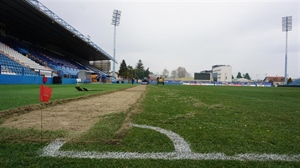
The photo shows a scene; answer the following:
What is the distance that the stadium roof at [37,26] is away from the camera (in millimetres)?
24559

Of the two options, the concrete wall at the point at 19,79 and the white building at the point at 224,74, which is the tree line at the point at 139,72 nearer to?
the white building at the point at 224,74

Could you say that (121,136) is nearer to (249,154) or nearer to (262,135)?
(249,154)

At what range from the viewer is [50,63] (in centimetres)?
3634

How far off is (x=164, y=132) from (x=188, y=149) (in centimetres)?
82

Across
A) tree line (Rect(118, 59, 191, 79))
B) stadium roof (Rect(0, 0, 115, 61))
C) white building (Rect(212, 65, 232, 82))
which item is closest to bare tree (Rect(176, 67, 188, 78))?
tree line (Rect(118, 59, 191, 79))

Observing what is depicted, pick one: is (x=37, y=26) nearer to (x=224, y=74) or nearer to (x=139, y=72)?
(x=139, y=72)

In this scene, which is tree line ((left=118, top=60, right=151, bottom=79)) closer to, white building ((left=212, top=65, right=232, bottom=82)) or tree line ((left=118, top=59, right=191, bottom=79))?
tree line ((left=118, top=59, right=191, bottom=79))

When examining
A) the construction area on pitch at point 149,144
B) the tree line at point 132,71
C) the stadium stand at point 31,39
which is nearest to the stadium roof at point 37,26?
the stadium stand at point 31,39

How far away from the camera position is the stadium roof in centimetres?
2456

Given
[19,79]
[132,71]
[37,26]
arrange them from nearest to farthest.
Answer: [19,79] < [37,26] < [132,71]

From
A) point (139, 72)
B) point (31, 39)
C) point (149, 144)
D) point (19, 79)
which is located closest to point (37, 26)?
point (31, 39)

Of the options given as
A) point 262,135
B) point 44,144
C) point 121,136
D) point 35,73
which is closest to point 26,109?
point 44,144

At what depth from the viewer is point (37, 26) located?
1252 inches

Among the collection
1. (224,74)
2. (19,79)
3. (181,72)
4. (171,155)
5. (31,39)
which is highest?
(31,39)
